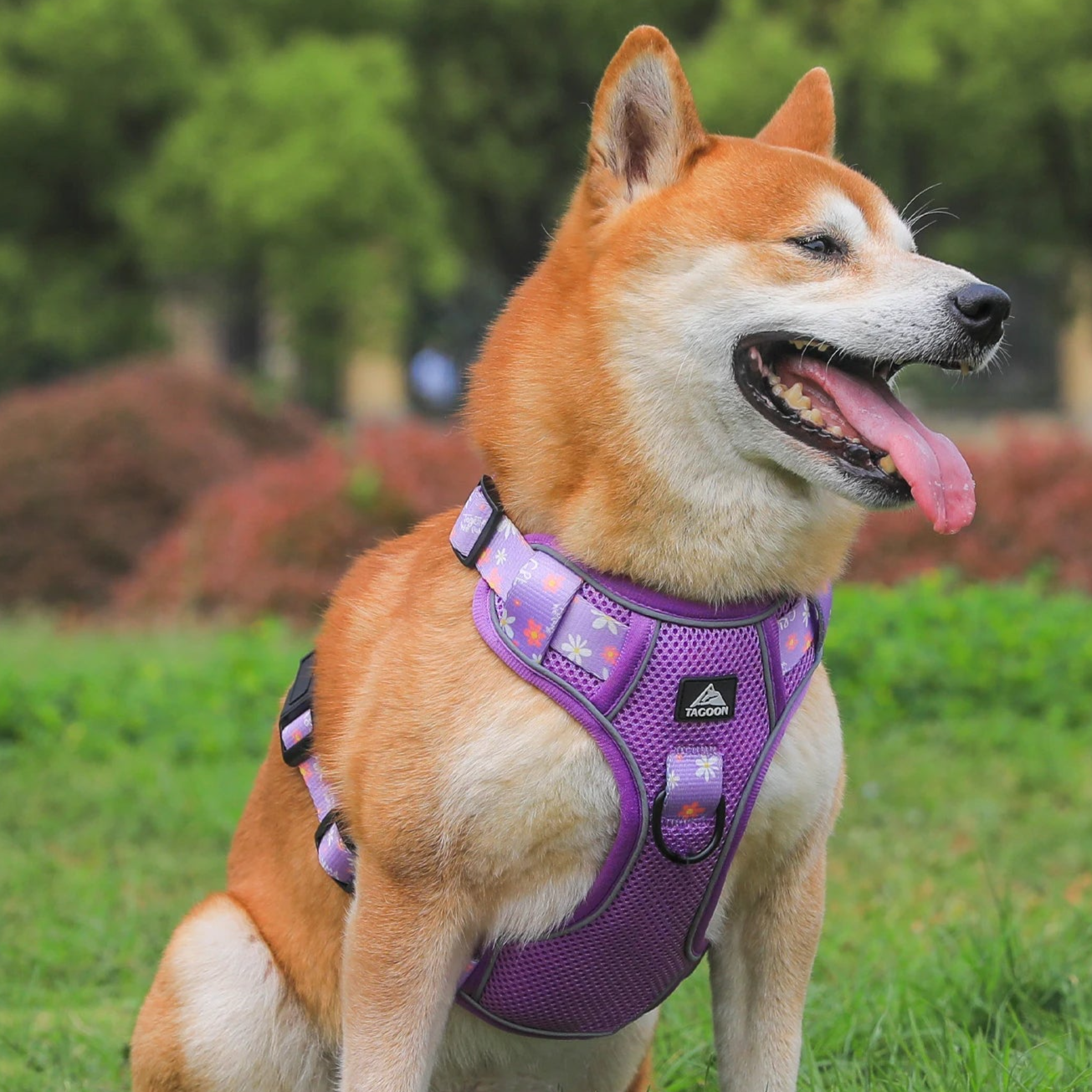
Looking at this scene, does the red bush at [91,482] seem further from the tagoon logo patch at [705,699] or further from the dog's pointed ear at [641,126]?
the tagoon logo patch at [705,699]

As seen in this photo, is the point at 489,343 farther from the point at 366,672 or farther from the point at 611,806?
the point at 611,806

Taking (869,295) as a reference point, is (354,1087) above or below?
below

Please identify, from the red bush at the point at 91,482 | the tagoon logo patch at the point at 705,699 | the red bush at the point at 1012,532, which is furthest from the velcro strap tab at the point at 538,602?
the red bush at the point at 91,482

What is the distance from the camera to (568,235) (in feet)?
8.14

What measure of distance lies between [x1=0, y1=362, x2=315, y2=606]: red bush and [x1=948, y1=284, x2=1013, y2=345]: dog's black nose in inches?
357

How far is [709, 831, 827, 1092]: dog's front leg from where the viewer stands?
243 cm

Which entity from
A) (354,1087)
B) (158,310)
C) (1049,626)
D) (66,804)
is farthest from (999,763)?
(158,310)

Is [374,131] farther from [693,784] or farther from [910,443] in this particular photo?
[693,784]

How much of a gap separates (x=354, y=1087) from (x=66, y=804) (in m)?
3.48

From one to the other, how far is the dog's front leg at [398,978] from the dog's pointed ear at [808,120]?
1.54m

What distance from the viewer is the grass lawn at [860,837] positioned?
3.17m

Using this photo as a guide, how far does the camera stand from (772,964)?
2439 millimetres

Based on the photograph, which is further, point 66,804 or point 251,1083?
point 66,804

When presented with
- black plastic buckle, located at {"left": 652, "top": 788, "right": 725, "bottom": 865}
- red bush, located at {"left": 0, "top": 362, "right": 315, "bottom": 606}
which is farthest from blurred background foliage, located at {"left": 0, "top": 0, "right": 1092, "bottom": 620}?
black plastic buckle, located at {"left": 652, "top": 788, "right": 725, "bottom": 865}
